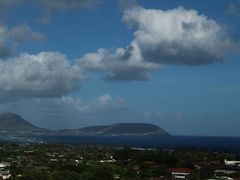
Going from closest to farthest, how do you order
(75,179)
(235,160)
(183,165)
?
(75,179) < (183,165) < (235,160)

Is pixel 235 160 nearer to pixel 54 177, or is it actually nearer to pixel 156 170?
pixel 156 170

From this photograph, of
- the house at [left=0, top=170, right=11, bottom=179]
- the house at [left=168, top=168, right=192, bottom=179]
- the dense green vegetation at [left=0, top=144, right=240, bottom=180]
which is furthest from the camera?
the house at [left=168, top=168, right=192, bottom=179]

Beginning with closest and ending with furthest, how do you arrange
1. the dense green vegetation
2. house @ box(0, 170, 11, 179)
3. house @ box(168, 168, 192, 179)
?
the dense green vegetation → house @ box(0, 170, 11, 179) → house @ box(168, 168, 192, 179)

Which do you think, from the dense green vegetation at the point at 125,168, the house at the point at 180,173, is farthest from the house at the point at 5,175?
the house at the point at 180,173

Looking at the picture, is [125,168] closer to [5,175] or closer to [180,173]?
[180,173]

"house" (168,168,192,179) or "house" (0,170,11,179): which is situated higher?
"house" (168,168,192,179)

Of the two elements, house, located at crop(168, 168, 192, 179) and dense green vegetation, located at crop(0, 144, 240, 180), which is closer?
dense green vegetation, located at crop(0, 144, 240, 180)

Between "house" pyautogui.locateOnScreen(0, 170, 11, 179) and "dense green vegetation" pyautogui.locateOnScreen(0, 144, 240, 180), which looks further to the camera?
"house" pyautogui.locateOnScreen(0, 170, 11, 179)

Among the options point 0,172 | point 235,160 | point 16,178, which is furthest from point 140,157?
point 16,178

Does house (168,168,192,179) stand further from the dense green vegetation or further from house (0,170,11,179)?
house (0,170,11,179)

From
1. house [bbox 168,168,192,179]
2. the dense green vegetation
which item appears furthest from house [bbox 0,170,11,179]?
house [bbox 168,168,192,179]

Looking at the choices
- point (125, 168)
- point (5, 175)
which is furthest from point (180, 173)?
point (5, 175)
